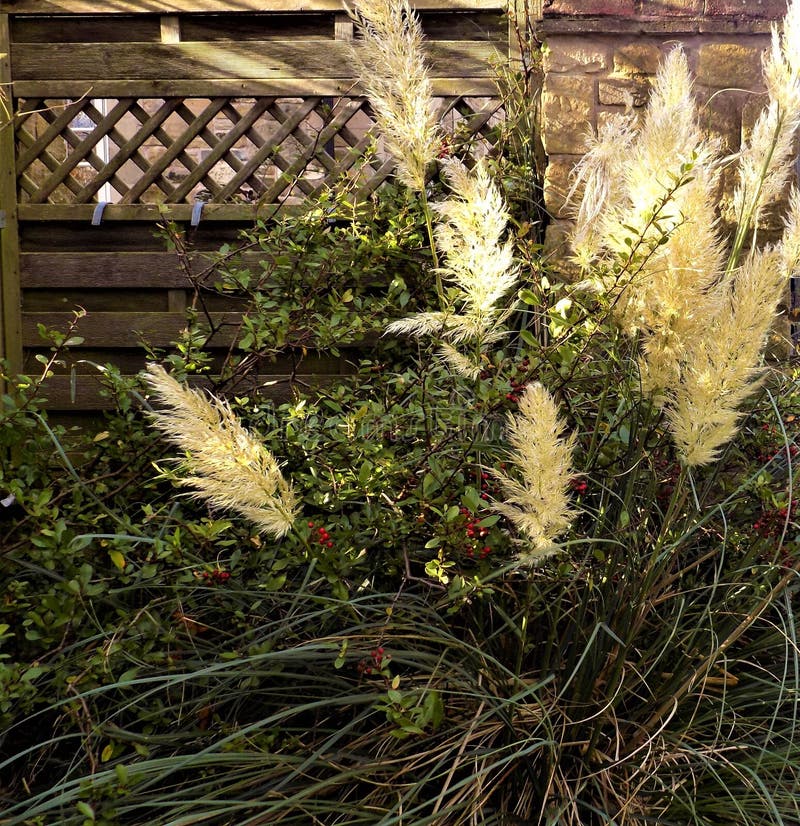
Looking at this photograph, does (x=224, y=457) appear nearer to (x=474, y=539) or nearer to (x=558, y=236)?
(x=474, y=539)

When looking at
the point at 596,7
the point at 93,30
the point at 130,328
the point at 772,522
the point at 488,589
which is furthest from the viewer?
the point at 93,30

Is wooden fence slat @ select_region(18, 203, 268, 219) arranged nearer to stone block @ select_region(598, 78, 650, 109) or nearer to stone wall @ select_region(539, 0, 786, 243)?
stone wall @ select_region(539, 0, 786, 243)

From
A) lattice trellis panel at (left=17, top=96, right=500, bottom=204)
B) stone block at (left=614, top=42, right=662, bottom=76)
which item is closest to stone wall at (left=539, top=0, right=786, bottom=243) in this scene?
stone block at (left=614, top=42, right=662, bottom=76)

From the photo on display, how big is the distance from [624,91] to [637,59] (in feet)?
0.38

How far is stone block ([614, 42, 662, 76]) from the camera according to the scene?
10.6ft

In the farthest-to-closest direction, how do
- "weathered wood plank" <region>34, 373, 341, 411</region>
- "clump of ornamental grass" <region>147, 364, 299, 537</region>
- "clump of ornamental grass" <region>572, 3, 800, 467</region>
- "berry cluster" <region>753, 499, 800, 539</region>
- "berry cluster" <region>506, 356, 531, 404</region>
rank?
"weathered wood plank" <region>34, 373, 341, 411</region>
"berry cluster" <region>506, 356, 531, 404</region>
"berry cluster" <region>753, 499, 800, 539</region>
"clump of ornamental grass" <region>572, 3, 800, 467</region>
"clump of ornamental grass" <region>147, 364, 299, 537</region>

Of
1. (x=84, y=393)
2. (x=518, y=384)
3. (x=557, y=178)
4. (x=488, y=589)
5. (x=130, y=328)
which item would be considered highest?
(x=557, y=178)

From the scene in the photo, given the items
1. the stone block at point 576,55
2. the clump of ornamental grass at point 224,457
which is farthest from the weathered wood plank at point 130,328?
the clump of ornamental grass at point 224,457

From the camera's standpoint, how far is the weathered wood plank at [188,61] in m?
A: 3.69

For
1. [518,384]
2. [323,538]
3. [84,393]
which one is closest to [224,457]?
[323,538]

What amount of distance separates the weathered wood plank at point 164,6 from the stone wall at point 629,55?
23.3 inches

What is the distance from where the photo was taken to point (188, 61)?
12.3 feet

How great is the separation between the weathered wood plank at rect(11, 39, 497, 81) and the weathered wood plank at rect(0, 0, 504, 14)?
0.13m

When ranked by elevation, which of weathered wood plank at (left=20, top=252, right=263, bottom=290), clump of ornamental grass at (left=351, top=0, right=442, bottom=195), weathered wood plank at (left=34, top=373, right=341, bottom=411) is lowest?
weathered wood plank at (left=34, top=373, right=341, bottom=411)
